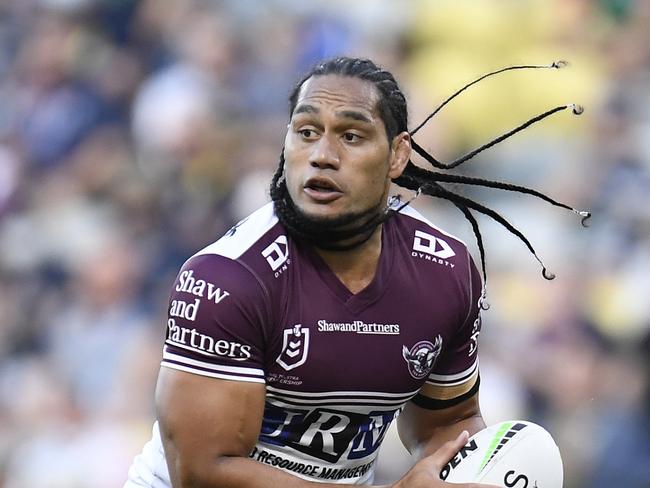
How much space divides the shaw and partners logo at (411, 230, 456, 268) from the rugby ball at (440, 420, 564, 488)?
20.4 inches

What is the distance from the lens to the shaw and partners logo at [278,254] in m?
3.42

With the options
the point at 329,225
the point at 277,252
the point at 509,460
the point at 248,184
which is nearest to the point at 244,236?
the point at 277,252

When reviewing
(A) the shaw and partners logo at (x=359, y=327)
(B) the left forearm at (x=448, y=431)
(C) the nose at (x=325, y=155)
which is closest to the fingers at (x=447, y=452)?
(A) the shaw and partners logo at (x=359, y=327)

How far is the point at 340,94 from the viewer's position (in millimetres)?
3484

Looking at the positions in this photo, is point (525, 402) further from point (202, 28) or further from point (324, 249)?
point (202, 28)

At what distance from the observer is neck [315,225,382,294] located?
3.59m

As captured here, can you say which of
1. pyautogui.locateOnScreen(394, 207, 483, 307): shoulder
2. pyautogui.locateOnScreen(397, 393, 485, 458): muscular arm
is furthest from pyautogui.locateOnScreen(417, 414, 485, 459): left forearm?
pyautogui.locateOnScreen(394, 207, 483, 307): shoulder

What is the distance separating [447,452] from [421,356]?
30 centimetres

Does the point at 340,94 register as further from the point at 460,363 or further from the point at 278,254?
the point at 460,363

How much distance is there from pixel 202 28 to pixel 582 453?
11.8 ft

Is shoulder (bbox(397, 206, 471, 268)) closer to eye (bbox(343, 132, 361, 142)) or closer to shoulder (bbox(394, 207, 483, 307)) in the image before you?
shoulder (bbox(394, 207, 483, 307))

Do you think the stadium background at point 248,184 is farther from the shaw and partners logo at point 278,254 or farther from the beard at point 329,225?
the shaw and partners logo at point 278,254

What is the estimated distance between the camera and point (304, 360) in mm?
3418

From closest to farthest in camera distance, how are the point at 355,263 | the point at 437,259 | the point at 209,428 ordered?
the point at 209,428 < the point at 355,263 < the point at 437,259
